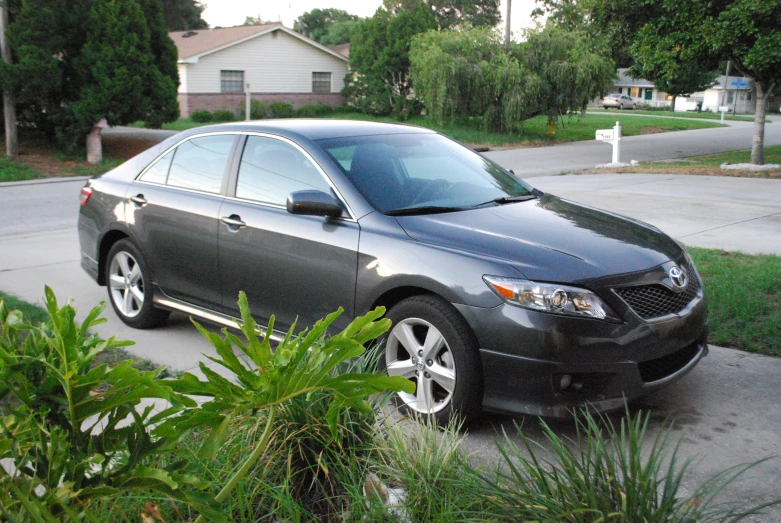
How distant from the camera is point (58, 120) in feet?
70.4

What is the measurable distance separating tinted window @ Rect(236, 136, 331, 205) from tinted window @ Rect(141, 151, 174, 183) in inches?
36.5

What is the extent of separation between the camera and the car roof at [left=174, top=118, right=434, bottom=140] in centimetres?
541

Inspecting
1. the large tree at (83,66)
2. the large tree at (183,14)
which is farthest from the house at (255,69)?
the large tree at (83,66)

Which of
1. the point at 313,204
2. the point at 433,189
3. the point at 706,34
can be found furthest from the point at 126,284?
the point at 706,34

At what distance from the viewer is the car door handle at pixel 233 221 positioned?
5375 millimetres

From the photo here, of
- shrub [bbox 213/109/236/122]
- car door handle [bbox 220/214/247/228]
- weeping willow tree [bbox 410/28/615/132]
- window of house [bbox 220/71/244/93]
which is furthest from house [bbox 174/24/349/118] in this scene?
car door handle [bbox 220/214/247/228]

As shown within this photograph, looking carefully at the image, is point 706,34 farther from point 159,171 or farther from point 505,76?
point 159,171

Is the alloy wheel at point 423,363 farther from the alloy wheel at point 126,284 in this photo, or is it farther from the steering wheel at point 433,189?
the alloy wheel at point 126,284

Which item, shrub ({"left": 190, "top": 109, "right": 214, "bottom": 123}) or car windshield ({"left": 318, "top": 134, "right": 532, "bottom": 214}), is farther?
shrub ({"left": 190, "top": 109, "right": 214, "bottom": 123})

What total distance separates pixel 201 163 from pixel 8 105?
1757 centimetres

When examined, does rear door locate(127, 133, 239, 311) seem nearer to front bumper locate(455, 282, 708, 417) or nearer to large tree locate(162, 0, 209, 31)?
front bumper locate(455, 282, 708, 417)

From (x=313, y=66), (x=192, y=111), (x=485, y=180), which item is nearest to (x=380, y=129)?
(x=485, y=180)

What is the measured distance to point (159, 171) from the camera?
20.6 feet

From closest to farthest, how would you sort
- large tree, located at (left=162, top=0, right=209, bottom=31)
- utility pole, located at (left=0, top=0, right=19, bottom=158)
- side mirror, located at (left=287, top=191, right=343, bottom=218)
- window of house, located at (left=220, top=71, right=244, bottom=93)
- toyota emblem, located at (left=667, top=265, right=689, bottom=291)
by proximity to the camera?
toyota emblem, located at (left=667, top=265, right=689, bottom=291)
side mirror, located at (left=287, top=191, right=343, bottom=218)
utility pole, located at (left=0, top=0, right=19, bottom=158)
window of house, located at (left=220, top=71, right=244, bottom=93)
large tree, located at (left=162, top=0, right=209, bottom=31)
